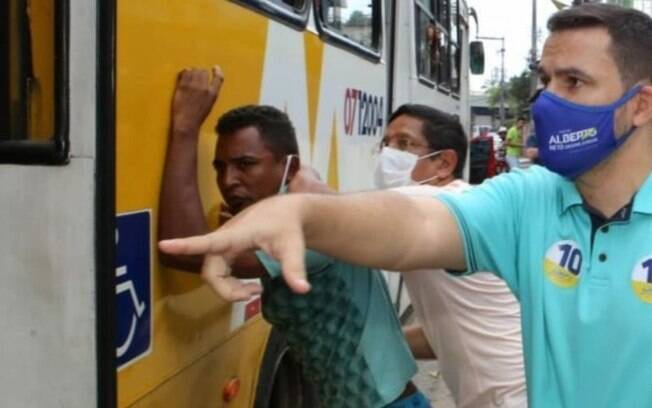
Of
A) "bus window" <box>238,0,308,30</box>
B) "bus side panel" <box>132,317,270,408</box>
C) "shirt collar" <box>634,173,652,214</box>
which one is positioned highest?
"bus window" <box>238,0,308,30</box>

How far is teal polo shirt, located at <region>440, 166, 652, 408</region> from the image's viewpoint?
1920 millimetres

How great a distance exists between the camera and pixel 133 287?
229cm

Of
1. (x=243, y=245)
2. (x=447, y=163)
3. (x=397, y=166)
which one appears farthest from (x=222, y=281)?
(x=397, y=166)

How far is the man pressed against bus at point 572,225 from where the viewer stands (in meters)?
1.92

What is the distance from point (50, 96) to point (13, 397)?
2.07 feet

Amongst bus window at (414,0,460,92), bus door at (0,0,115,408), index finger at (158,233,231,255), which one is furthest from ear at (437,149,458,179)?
bus window at (414,0,460,92)

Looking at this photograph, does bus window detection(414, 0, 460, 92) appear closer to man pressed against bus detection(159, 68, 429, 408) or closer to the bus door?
man pressed against bus detection(159, 68, 429, 408)

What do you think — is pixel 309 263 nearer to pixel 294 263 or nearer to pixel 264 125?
pixel 264 125

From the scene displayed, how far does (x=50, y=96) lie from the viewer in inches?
83.7

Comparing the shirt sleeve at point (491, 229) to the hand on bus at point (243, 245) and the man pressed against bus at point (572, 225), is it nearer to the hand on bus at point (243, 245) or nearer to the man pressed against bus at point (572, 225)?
the man pressed against bus at point (572, 225)

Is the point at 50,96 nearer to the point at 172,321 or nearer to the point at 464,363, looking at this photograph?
the point at 172,321

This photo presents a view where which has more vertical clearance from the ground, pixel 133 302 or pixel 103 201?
pixel 103 201

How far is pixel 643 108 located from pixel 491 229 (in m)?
0.40

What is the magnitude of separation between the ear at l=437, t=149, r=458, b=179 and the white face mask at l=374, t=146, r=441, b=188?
0.02 m
